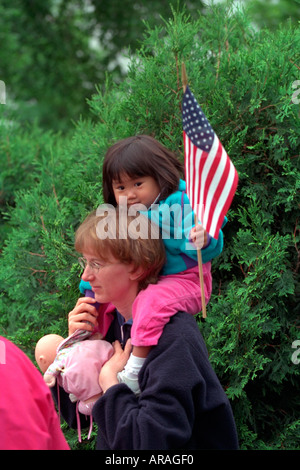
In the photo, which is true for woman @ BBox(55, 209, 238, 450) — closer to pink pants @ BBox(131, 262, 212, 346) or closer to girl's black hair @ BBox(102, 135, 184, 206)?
pink pants @ BBox(131, 262, 212, 346)

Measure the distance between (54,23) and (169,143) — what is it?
8.51 m

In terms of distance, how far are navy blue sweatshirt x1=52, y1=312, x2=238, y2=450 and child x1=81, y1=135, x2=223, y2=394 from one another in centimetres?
6

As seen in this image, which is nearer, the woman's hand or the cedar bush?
the woman's hand

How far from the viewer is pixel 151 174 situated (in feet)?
8.05

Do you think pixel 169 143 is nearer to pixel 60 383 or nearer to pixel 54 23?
pixel 60 383

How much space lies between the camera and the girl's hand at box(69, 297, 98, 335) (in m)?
2.47

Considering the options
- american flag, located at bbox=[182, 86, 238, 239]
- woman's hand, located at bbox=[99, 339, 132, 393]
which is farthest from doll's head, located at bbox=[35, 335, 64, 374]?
american flag, located at bbox=[182, 86, 238, 239]

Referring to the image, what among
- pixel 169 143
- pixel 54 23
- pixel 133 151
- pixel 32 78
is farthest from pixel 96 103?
pixel 32 78

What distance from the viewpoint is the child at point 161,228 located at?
2215mm

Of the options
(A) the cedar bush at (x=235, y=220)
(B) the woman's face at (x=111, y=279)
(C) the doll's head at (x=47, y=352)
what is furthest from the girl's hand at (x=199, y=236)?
(A) the cedar bush at (x=235, y=220)

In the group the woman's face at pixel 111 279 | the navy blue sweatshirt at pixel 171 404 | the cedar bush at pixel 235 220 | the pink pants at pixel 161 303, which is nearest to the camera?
the navy blue sweatshirt at pixel 171 404

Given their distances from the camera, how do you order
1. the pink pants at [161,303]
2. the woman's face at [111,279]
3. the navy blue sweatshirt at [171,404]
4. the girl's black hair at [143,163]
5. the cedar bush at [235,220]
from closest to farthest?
the navy blue sweatshirt at [171,404]
the pink pants at [161,303]
the woman's face at [111,279]
the girl's black hair at [143,163]
the cedar bush at [235,220]

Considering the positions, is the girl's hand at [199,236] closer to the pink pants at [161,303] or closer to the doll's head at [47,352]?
the pink pants at [161,303]

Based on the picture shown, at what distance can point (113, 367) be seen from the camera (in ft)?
7.52
